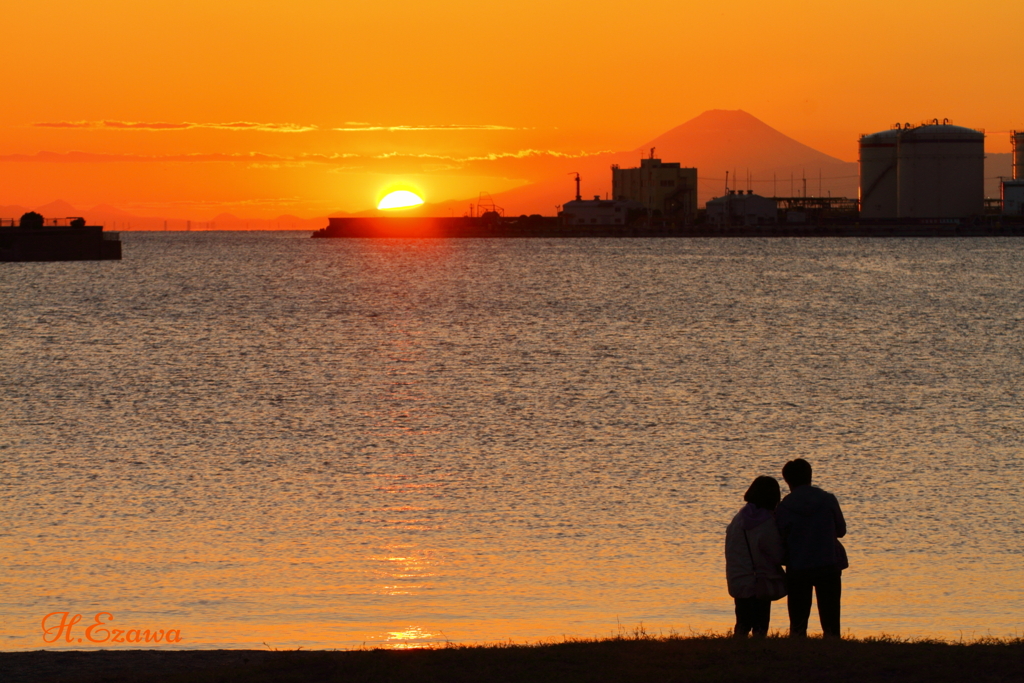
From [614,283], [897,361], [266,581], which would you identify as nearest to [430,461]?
[266,581]

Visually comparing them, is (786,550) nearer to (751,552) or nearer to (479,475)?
(751,552)

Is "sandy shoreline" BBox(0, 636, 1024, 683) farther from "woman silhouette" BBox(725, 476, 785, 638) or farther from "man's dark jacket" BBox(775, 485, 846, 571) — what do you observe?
"man's dark jacket" BBox(775, 485, 846, 571)

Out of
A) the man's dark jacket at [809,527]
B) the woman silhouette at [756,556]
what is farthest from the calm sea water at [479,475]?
the man's dark jacket at [809,527]

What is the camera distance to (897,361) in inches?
2012

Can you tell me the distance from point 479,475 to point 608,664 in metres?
14.6

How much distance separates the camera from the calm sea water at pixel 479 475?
15.0m

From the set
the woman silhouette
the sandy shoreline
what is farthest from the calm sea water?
the woman silhouette

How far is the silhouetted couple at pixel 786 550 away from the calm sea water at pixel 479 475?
10.1ft

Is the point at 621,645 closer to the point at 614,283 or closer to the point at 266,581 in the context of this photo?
the point at 266,581

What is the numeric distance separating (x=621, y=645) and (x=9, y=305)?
9065cm

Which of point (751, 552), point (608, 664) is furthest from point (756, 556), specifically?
point (608, 664)

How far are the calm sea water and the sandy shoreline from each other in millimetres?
2594

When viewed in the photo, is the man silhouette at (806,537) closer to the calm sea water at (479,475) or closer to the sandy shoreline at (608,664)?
the sandy shoreline at (608,664)

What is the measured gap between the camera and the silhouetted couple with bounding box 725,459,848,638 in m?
10.6
